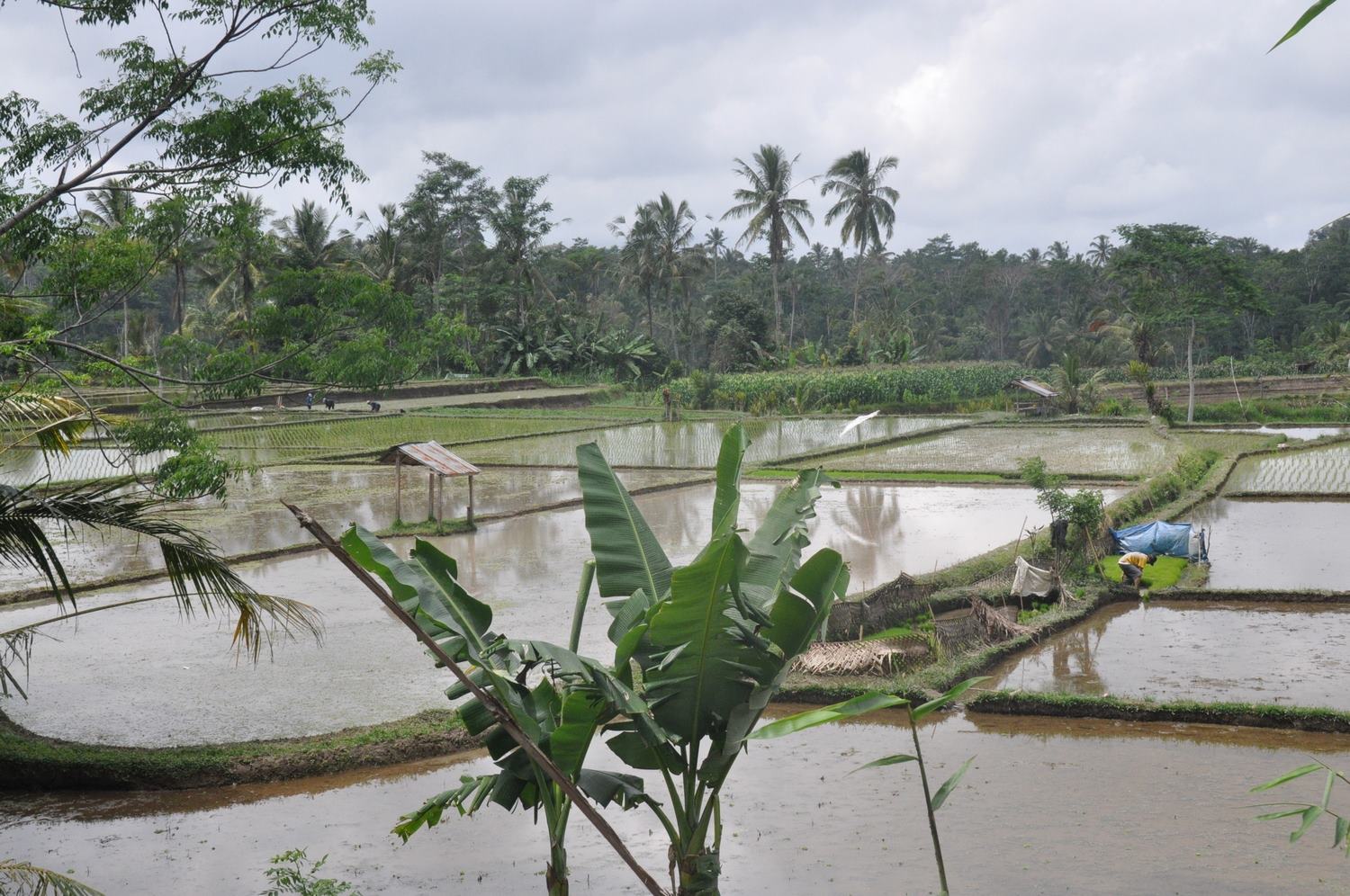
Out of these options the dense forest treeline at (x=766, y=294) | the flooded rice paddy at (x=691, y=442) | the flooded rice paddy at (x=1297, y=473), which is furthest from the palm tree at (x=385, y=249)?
the flooded rice paddy at (x=1297, y=473)

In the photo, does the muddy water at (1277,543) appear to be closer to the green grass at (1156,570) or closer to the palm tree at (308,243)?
the green grass at (1156,570)

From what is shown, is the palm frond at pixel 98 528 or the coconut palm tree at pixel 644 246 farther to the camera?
the coconut palm tree at pixel 644 246

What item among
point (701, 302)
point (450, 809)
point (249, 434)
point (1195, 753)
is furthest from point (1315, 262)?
point (450, 809)

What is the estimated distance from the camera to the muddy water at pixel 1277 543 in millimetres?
13094

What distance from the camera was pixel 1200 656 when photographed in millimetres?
10188

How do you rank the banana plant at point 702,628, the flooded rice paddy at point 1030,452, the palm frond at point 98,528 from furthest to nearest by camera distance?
the flooded rice paddy at point 1030,452 → the palm frond at point 98,528 → the banana plant at point 702,628

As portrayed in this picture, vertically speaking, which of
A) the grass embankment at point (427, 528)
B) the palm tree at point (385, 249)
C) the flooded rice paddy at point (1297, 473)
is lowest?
the grass embankment at point (427, 528)

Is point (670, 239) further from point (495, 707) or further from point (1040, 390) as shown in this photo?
point (495, 707)

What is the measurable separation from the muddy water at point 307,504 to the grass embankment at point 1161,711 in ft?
28.7

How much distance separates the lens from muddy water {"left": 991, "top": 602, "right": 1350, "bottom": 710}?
9219 millimetres

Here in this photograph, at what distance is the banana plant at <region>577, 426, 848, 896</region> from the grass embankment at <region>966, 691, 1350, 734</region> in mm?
4194

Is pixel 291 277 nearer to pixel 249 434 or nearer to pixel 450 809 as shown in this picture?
pixel 450 809

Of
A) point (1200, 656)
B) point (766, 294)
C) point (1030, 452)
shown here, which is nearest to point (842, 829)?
point (1200, 656)

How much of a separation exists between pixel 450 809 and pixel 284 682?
300 cm
